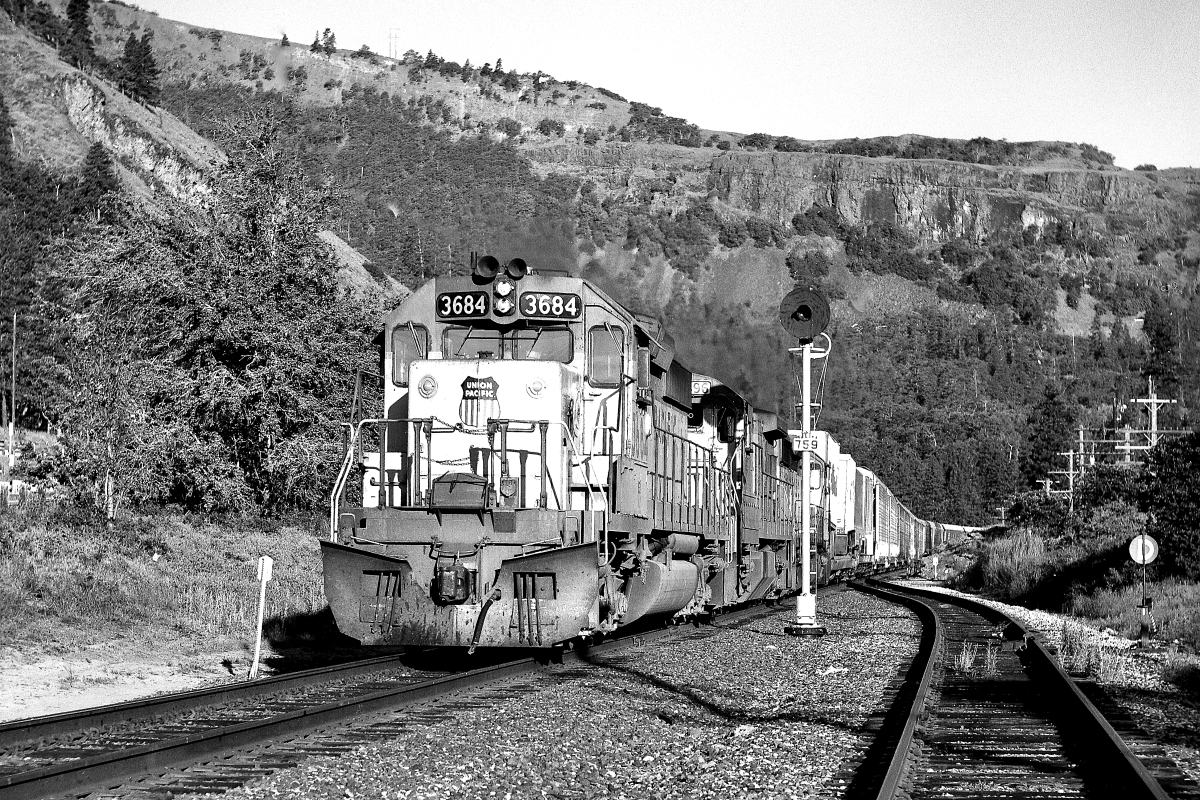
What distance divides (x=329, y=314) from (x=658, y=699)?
19024 millimetres

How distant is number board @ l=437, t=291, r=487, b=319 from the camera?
43.3 ft

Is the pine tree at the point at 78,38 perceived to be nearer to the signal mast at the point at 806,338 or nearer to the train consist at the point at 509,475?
the signal mast at the point at 806,338

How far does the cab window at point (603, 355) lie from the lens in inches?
534

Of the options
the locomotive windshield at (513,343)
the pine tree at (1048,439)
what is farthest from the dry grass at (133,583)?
the pine tree at (1048,439)

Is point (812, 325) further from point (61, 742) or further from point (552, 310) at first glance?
point (61, 742)

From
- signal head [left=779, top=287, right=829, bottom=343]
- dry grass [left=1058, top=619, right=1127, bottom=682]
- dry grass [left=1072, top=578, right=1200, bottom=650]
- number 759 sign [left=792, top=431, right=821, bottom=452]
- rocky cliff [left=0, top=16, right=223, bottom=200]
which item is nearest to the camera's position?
dry grass [left=1058, top=619, right=1127, bottom=682]

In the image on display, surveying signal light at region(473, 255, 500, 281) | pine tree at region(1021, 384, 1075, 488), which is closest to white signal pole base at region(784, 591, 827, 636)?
signal light at region(473, 255, 500, 281)

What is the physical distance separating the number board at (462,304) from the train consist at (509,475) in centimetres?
1

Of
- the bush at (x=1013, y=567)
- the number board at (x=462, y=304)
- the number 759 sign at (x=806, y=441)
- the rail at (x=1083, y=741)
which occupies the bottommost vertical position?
the bush at (x=1013, y=567)

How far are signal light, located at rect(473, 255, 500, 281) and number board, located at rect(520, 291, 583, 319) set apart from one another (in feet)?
1.31

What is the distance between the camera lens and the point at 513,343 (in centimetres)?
1344

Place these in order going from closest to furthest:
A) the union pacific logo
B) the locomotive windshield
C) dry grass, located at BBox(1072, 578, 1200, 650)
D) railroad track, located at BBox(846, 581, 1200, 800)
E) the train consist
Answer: railroad track, located at BBox(846, 581, 1200, 800), the train consist, the union pacific logo, the locomotive windshield, dry grass, located at BBox(1072, 578, 1200, 650)

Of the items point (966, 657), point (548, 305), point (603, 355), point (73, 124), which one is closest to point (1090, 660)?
point (966, 657)

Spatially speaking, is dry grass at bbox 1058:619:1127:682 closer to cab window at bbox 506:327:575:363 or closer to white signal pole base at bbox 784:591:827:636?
white signal pole base at bbox 784:591:827:636
